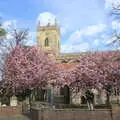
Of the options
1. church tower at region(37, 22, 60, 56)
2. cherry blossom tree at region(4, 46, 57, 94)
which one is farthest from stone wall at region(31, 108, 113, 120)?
church tower at region(37, 22, 60, 56)

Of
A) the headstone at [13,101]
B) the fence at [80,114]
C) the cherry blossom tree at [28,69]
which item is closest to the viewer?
the fence at [80,114]

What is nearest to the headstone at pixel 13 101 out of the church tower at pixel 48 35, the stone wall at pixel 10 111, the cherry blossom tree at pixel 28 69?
the cherry blossom tree at pixel 28 69

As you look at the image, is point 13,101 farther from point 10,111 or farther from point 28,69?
point 10,111

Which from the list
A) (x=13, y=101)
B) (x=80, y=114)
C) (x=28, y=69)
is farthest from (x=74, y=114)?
(x=13, y=101)

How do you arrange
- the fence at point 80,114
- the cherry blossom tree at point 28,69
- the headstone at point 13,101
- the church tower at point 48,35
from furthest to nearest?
the church tower at point 48,35, the headstone at point 13,101, the cherry blossom tree at point 28,69, the fence at point 80,114

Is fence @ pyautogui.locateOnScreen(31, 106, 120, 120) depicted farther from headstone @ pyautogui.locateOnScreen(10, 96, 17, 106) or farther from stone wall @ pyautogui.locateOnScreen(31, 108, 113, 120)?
headstone @ pyautogui.locateOnScreen(10, 96, 17, 106)

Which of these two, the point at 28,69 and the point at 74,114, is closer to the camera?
the point at 74,114

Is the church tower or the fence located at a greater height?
the church tower

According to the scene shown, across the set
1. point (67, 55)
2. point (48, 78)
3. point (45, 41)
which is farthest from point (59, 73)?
point (45, 41)

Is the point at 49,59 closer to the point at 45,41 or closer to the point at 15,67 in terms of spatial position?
the point at 15,67

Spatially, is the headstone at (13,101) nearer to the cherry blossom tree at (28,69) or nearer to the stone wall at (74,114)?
the cherry blossom tree at (28,69)

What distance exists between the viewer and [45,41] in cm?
12988

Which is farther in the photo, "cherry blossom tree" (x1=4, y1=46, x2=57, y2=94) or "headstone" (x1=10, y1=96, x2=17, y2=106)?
"headstone" (x1=10, y1=96, x2=17, y2=106)

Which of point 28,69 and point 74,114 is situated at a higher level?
point 28,69
